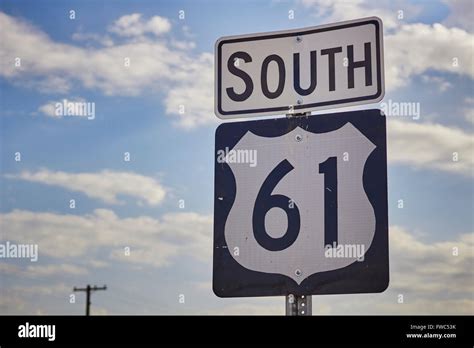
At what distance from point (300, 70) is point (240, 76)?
30cm

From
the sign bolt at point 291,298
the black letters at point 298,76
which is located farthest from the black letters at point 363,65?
the sign bolt at point 291,298

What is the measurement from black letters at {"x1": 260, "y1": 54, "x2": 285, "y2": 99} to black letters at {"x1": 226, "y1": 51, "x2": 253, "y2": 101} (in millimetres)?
68

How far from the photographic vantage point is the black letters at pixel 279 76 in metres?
3.43

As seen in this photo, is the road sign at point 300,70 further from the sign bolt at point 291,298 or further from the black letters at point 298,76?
the sign bolt at point 291,298

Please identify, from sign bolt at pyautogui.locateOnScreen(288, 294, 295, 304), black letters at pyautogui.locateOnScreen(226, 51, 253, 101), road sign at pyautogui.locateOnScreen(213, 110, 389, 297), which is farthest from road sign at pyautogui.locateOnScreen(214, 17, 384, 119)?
sign bolt at pyautogui.locateOnScreen(288, 294, 295, 304)

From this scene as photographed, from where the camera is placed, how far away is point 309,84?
3404 mm

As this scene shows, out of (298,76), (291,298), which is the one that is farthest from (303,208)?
(298,76)

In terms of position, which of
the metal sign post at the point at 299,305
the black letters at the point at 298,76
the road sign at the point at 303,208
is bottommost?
the metal sign post at the point at 299,305

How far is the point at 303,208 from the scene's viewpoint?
126 inches

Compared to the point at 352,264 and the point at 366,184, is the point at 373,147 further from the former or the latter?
the point at 352,264

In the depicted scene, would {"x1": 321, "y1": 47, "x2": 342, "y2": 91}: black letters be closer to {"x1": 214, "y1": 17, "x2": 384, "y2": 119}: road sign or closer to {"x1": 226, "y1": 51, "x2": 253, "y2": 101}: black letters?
{"x1": 214, "y1": 17, "x2": 384, "y2": 119}: road sign

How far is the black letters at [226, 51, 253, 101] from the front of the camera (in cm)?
350
